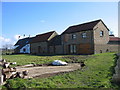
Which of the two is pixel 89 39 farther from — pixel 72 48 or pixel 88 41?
pixel 72 48

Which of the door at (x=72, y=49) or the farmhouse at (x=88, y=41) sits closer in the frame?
the farmhouse at (x=88, y=41)

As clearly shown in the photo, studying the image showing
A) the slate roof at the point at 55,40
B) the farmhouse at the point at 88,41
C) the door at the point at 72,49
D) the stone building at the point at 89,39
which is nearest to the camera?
the stone building at the point at 89,39

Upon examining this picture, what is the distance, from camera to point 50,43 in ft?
129

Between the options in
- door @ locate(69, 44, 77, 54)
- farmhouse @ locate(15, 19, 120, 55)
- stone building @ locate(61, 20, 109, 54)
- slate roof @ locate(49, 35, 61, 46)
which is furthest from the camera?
slate roof @ locate(49, 35, 61, 46)

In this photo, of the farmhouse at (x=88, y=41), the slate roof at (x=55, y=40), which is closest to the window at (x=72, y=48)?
the farmhouse at (x=88, y=41)

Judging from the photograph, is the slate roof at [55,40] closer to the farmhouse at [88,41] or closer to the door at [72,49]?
the farmhouse at [88,41]

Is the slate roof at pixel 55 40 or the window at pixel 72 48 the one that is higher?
the slate roof at pixel 55 40

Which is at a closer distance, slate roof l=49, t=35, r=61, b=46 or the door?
the door

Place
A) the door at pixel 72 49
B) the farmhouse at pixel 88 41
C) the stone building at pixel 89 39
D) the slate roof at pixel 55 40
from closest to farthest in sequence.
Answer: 1. the stone building at pixel 89 39
2. the farmhouse at pixel 88 41
3. the door at pixel 72 49
4. the slate roof at pixel 55 40

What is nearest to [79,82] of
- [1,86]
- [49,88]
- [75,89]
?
[75,89]

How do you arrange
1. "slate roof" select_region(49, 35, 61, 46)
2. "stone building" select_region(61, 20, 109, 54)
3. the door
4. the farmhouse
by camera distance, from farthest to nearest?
"slate roof" select_region(49, 35, 61, 46)
the door
the farmhouse
"stone building" select_region(61, 20, 109, 54)

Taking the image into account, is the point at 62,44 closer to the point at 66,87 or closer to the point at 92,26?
the point at 92,26

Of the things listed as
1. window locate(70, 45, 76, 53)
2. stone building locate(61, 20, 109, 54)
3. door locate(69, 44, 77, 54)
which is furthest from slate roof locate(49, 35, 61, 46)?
window locate(70, 45, 76, 53)

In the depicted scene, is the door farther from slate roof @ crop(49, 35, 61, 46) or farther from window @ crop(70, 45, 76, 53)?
slate roof @ crop(49, 35, 61, 46)
